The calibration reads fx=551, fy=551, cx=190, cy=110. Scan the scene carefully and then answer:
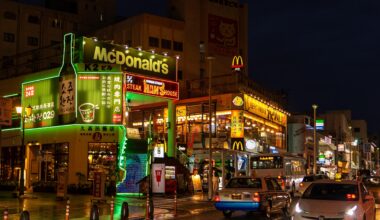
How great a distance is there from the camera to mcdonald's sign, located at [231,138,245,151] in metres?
51.9

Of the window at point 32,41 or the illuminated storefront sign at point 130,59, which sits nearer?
the illuminated storefront sign at point 130,59

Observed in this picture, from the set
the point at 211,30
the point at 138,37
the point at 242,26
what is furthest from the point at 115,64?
the point at 242,26

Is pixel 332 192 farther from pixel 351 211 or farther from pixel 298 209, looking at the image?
pixel 298 209

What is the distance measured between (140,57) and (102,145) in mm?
7061

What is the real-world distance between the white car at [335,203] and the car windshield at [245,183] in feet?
18.8

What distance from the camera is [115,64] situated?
123ft

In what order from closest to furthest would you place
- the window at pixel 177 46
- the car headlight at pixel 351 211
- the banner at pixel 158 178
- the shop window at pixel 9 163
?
the car headlight at pixel 351 211 < the banner at pixel 158 178 < the shop window at pixel 9 163 < the window at pixel 177 46

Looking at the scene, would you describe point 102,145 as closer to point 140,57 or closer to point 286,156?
point 140,57

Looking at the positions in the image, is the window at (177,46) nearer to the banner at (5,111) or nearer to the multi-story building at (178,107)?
the multi-story building at (178,107)

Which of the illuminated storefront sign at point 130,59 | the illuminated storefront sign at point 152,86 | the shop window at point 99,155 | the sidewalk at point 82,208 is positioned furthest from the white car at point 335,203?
the illuminated storefront sign at point 130,59

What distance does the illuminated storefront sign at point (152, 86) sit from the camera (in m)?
38.5

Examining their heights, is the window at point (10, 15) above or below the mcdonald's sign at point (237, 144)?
above

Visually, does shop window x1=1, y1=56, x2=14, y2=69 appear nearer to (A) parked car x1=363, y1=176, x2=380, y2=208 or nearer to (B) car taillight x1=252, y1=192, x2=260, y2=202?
(A) parked car x1=363, y1=176, x2=380, y2=208

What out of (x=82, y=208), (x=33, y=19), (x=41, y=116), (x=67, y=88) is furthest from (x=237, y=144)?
(x=33, y=19)
